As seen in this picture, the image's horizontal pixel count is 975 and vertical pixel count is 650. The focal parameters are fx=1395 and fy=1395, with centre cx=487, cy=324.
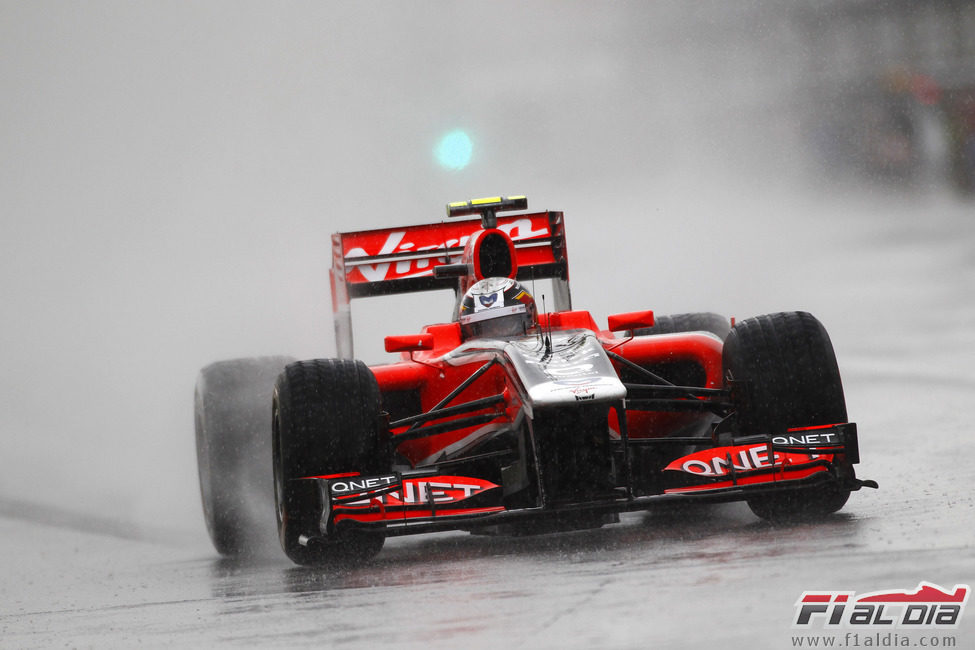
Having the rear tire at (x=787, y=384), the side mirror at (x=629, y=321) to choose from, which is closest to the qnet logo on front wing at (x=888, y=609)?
the rear tire at (x=787, y=384)

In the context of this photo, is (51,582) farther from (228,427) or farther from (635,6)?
(635,6)

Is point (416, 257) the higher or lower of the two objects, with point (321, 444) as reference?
higher

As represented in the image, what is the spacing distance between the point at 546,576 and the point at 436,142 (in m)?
19.6

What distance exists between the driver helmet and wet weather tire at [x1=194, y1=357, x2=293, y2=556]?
1.88 m

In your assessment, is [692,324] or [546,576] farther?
[692,324]

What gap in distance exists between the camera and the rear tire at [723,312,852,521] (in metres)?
8.48

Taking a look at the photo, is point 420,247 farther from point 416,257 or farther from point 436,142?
point 436,142

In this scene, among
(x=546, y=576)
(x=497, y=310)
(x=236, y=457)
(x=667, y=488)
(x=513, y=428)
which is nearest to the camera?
(x=546, y=576)

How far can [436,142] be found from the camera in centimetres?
2550

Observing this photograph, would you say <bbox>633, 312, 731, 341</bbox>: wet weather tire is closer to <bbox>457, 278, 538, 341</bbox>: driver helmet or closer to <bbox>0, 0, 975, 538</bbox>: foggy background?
<bbox>457, 278, 538, 341</bbox>: driver helmet

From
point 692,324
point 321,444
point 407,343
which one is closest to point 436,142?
point 692,324

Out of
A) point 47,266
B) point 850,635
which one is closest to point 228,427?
point 850,635

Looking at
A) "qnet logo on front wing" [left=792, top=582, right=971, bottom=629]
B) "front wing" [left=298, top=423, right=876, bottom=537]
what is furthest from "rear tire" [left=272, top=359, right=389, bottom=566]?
"qnet logo on front wing" [left=792, top=582, right=971, bottom=629]

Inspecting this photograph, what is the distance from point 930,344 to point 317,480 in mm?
10464
